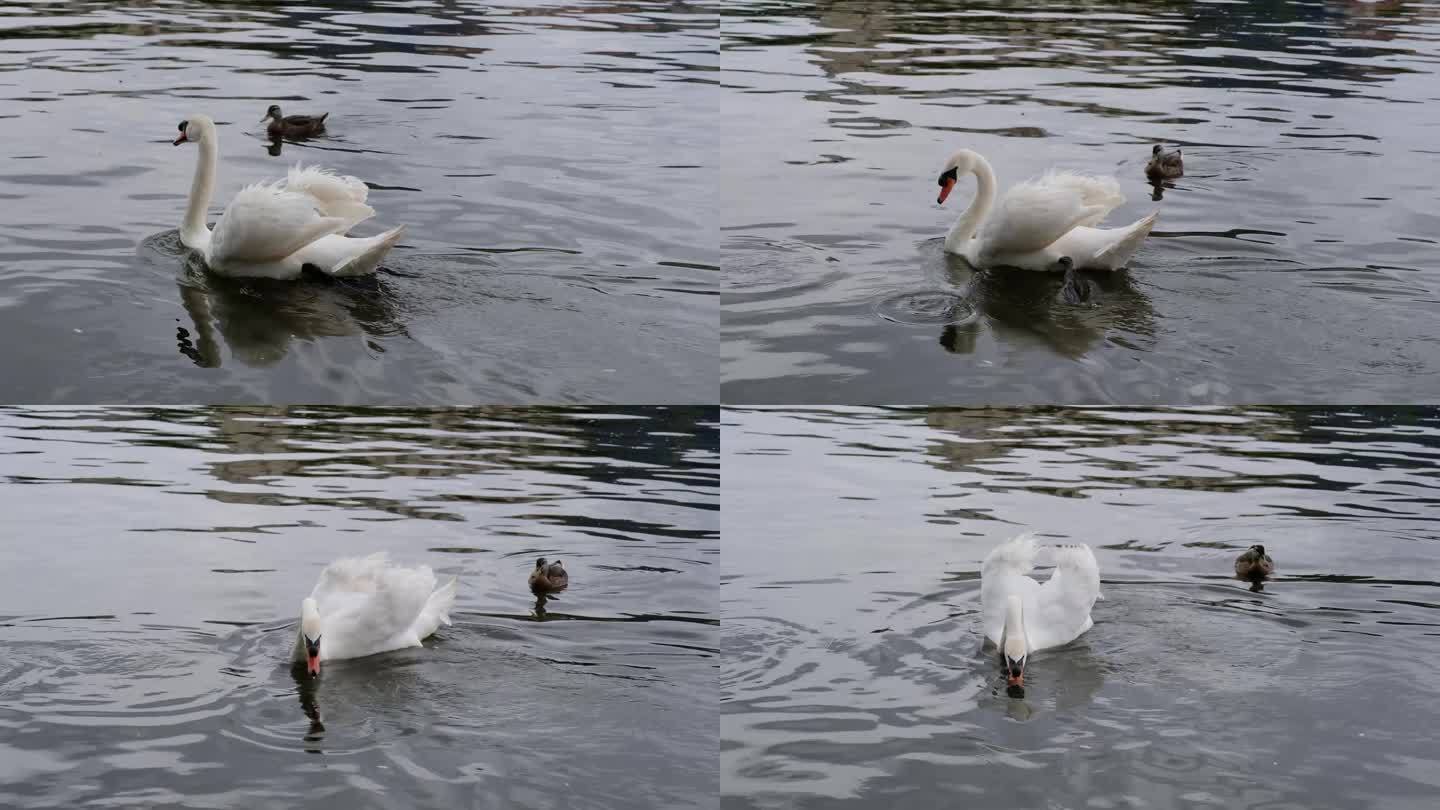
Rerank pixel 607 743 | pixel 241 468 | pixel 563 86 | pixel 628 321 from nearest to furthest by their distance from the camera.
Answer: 1. pixel 607 743
2. pixel 628 321
3. pixel 241 468
4. pixel 563 86

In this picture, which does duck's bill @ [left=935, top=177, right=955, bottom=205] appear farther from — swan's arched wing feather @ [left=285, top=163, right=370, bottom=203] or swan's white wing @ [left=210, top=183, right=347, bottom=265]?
swan's white wing @ [left=210, top=183, right=347, bottom=265]

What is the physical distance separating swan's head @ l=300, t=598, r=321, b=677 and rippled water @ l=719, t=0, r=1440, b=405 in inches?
116

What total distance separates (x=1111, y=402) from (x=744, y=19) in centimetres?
1613

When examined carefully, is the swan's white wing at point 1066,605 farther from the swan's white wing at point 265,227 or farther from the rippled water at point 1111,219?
the swan's white wing at point 265,227

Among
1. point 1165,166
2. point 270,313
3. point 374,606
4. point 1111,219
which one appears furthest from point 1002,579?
point 1165,166

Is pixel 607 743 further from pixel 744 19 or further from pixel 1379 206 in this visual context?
pixel 744 19

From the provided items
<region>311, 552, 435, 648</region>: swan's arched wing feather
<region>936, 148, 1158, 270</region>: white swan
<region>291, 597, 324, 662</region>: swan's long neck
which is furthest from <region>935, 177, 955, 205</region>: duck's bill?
<region>291, 597, 324, 662</region>: swan's long neck

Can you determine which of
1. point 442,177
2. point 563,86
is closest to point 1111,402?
point 442,177

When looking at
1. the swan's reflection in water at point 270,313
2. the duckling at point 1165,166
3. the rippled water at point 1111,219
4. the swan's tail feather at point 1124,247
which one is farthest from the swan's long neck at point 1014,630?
the duckling at point 1165,166

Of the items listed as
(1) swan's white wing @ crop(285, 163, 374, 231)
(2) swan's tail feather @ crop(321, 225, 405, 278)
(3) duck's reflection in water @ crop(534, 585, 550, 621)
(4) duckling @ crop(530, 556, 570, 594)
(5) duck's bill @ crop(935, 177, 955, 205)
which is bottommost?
(3) duck's reflection in water @ crop(534, 585, 550, 621)

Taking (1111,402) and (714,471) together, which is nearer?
(1111,402)

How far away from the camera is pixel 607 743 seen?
27.2ft

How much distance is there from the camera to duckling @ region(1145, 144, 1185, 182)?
1427cm

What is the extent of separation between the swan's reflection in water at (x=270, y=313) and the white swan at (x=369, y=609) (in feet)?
4.86
